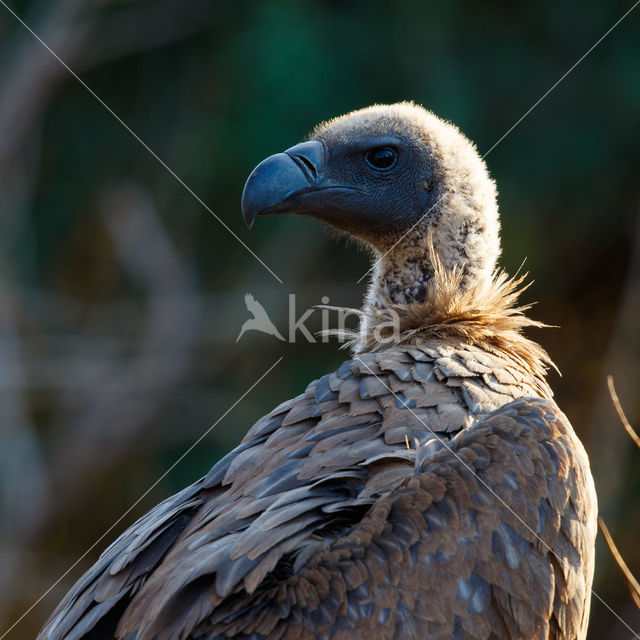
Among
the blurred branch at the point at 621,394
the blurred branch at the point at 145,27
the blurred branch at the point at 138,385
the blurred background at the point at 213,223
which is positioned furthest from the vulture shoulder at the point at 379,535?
the blurred branch at the point at 145,27

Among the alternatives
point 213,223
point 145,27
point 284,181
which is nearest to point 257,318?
point 213,223

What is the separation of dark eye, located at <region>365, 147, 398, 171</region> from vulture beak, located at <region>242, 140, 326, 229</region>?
19cm

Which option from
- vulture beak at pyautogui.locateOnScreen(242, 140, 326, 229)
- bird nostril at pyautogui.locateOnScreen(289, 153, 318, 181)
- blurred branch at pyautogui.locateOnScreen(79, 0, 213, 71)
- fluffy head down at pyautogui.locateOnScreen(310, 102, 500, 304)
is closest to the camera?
fluffy head down at pyautogui.locateOnScreen(310, 102, 500, 304)

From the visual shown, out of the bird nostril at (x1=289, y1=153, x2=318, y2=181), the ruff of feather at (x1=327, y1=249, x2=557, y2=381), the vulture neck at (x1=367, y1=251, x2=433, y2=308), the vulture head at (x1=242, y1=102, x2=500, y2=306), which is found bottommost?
the ruff of feather at (x1=327, y1=249, x2=557, y2=381)

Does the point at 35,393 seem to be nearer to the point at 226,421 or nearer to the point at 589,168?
the point at 226,421

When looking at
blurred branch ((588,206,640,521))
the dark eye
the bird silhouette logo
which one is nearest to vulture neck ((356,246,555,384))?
the dark eye

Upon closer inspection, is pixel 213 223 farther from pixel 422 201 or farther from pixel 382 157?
pixel 422 201

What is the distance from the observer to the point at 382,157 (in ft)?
13.0

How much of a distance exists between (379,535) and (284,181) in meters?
1.76

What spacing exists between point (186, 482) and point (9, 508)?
2.00 meters

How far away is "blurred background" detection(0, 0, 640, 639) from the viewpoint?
10.8 m

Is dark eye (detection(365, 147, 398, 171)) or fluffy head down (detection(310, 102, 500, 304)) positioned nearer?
fluffy head down (detection(310, 102, 500, 304))

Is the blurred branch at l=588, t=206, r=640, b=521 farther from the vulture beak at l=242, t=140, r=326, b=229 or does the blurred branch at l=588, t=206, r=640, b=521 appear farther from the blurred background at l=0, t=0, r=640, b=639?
the vulture beak at l=242, t=140, r=326, b=229

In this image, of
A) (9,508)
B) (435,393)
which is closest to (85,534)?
(9,508)
